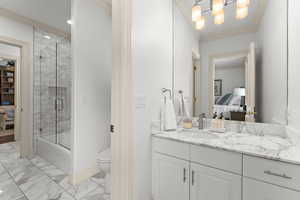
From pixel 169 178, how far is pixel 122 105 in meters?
0.79

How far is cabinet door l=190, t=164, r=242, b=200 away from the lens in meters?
1.06

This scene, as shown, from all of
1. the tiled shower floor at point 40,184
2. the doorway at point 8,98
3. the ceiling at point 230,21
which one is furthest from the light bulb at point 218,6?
the doorway at point 8,98

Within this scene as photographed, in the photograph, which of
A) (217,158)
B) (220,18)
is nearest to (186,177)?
(217,158)

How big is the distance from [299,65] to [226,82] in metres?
0.63

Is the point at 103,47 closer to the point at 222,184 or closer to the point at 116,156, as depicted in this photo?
the point at 116,156

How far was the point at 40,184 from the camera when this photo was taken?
1.94m

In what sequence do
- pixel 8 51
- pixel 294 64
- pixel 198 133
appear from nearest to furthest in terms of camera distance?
pixel 294 64 < pixel 198 133 < pixel 8 51

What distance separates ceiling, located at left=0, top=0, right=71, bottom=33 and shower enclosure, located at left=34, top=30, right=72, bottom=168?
246mm

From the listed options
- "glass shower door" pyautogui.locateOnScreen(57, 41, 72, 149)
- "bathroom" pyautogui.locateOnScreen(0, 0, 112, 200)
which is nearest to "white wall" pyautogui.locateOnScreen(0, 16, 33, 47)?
"bathroom" pyautogui.locateOnScreen(0, 0, 112, 200)

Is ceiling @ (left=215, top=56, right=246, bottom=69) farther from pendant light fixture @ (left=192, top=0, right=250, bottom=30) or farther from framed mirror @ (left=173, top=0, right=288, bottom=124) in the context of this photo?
pendant light fixture @ (left=192, top=0, right=250, bottom=30)

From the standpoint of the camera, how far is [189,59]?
6.49ft

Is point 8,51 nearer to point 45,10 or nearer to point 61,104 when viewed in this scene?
point 45,10

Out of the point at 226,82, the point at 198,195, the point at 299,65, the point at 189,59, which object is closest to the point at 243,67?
the point at 226,82

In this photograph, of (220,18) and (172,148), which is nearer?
(172,148)
